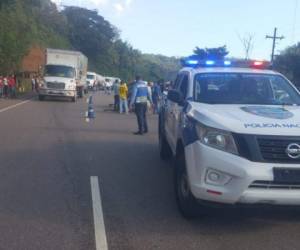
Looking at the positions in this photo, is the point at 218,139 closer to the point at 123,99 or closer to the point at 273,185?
the point at 273,185

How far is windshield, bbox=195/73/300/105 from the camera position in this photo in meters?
7.54

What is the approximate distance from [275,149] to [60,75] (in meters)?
30.7

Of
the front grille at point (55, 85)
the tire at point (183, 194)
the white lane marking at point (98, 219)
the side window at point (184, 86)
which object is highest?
the side window at point (184, 86)

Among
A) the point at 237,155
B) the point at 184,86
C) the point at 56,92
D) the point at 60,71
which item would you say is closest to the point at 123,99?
the point at 56,92

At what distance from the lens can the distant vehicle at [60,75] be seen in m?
34.5

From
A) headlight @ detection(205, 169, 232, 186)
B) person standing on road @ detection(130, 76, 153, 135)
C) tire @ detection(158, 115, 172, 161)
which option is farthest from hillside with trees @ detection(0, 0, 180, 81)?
headlight @ detection(205, 169, 232, 186)

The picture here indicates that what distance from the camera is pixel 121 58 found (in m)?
123

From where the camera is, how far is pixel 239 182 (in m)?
5.73

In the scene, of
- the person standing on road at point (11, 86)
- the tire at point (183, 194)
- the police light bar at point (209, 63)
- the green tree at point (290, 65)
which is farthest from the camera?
the green tree at point (290, 65)

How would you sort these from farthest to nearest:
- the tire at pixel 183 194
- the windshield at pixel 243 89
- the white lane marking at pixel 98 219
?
1. the windshield at pixel 243 89
2. the tire at pixel 183 194
3. the white lane marking at pixel 98 219

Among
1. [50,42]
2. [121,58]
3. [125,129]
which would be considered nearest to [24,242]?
Answer: [125,129]

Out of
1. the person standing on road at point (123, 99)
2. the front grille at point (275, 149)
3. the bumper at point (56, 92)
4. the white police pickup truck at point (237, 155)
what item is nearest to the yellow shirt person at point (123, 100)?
the person standing on road at point (123, 99)

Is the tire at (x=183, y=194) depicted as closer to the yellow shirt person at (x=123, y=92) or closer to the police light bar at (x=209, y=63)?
the police light bar at (x=209, y=63)

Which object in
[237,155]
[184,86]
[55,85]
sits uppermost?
[184,86]
